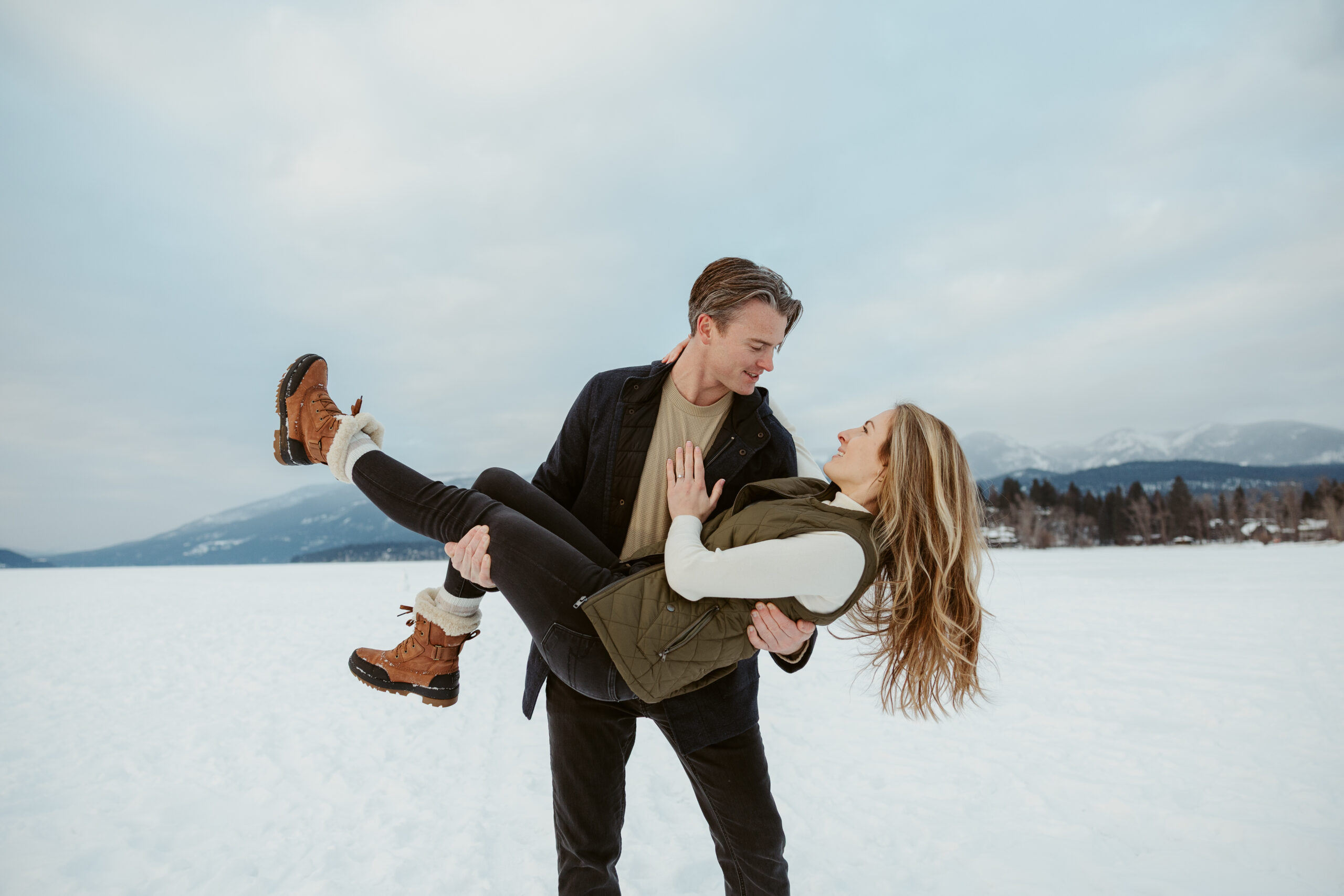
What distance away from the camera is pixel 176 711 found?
750 cm

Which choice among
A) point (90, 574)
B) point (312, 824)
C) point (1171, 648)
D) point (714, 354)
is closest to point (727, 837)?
point (714, 354)

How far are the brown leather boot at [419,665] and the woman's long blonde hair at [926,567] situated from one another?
5.33 ft

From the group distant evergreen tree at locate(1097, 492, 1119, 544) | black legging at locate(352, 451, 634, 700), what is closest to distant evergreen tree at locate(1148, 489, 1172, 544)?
distant evergreen tree at locate(1097, 492, 1119, 544)

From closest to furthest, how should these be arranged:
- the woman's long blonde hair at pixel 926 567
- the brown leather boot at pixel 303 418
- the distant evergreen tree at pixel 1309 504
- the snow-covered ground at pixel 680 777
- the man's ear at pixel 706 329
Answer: the woman's long blonde hair at pixel 926 567 → the brown leather boot at pixel 303 418 → the man's ear at pixel 706 329 → the snow-covered ground at pixel 680 777 → the distant evergreen tree at pixel 1309 504

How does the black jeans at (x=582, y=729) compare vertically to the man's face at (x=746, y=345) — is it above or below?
below

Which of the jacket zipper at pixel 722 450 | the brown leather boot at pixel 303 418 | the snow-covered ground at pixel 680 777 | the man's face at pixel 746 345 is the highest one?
the man's face at pixel 746 345

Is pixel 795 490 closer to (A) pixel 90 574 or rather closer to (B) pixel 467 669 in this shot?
(B) pixel 467 669

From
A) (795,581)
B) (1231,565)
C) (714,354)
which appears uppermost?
(714,354)

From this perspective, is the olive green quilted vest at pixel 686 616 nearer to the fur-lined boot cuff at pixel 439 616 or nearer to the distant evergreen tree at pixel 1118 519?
the fur-lined boot cuff at pixel 439 616

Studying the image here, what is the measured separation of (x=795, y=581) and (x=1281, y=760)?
21.8ft

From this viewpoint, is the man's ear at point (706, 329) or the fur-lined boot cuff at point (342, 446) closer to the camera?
the fur-lined boot cuff at point (342, 446)

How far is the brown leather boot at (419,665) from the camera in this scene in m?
2.48

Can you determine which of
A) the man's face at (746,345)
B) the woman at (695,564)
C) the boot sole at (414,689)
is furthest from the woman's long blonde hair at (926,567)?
the boot sole at (414,689)

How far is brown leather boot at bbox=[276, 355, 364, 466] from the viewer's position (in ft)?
8.00
